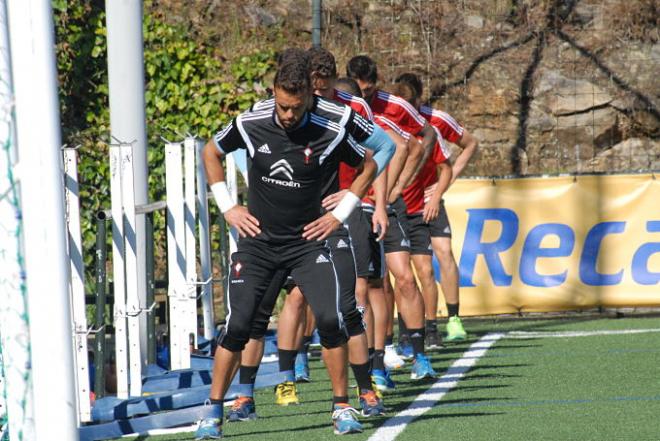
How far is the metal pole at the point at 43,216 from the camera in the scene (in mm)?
4754

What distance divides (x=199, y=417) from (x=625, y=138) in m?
11.5

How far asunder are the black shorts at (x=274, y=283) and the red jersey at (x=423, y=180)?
3.84 meters

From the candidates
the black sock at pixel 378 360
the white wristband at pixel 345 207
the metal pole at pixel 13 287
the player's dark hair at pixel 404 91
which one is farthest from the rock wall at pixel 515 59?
the metal pole at pixel 13 287

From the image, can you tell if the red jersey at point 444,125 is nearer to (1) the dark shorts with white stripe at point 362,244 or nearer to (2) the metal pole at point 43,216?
(1) the dark shorts with white stripe at point 362,244

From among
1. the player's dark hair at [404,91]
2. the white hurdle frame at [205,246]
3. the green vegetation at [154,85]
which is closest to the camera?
the player's dark hair at [404,91]

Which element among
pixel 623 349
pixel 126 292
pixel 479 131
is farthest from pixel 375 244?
pixel 479 131

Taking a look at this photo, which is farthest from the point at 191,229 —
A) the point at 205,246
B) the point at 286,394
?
the point at 286,394

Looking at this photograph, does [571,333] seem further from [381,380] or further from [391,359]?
[381,380]

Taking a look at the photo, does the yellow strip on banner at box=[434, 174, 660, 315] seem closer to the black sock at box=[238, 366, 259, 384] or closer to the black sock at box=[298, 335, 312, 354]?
the black sock at box=[298, 335, 312, 354]

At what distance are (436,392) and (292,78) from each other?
3.00 m

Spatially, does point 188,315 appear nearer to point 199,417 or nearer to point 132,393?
point 132,393

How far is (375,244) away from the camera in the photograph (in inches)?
377

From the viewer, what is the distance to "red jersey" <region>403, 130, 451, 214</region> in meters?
11.9

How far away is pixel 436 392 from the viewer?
9.48 m
